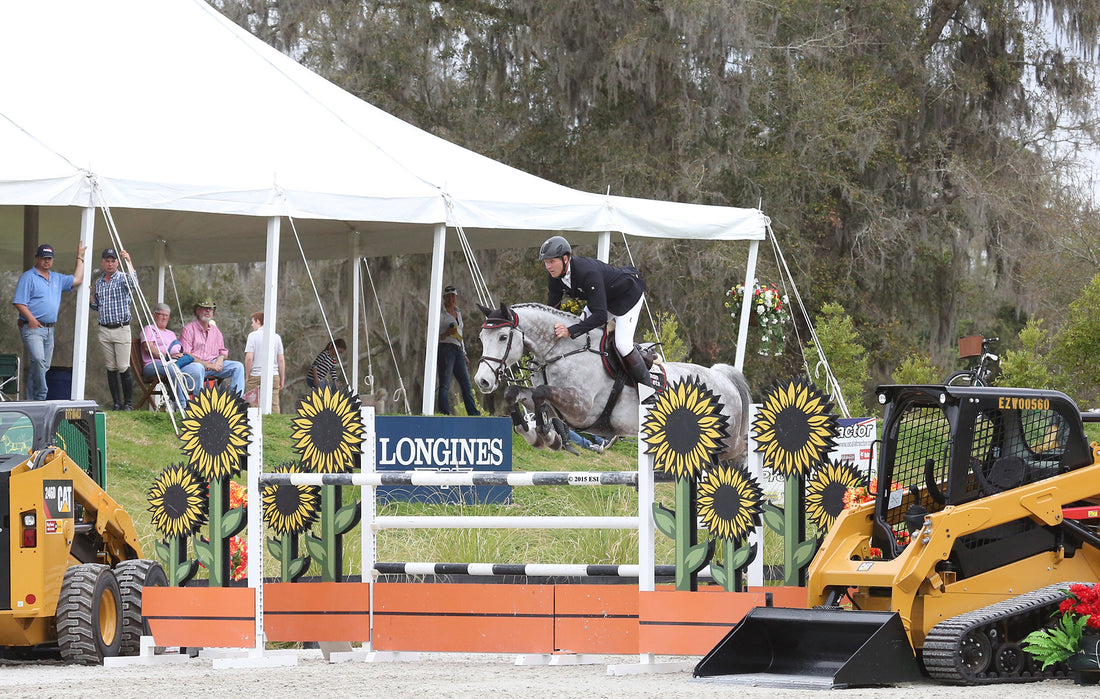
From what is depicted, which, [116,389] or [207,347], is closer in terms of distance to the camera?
[116,389]

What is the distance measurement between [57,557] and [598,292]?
5405mm

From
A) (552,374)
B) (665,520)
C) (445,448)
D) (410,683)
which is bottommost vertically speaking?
(410,683)

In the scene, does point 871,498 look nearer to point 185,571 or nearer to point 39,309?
point 185,571

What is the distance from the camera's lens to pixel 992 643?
22.9 feet

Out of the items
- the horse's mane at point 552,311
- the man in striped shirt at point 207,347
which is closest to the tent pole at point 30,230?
the man in striped shirt at point 207,347

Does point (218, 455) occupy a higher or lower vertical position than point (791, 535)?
higher

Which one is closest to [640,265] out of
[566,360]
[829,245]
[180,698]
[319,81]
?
[829,245]

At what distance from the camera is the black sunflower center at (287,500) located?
898 cm

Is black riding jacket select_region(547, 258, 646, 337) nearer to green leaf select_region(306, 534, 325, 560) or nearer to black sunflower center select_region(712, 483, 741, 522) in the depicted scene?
green leaf select_region(306, 534, 325, 560)

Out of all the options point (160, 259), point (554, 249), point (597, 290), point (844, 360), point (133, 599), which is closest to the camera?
point (133, 599)

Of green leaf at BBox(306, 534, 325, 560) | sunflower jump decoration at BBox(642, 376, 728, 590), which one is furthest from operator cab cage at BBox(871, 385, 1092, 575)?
green leaf at BBox(306, 534, 325, 560)

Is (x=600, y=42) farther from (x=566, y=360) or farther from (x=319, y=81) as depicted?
(x=566, y=360)

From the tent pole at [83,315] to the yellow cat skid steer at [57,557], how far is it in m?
5.70

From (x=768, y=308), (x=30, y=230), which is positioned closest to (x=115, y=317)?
(x=30, y=230)
